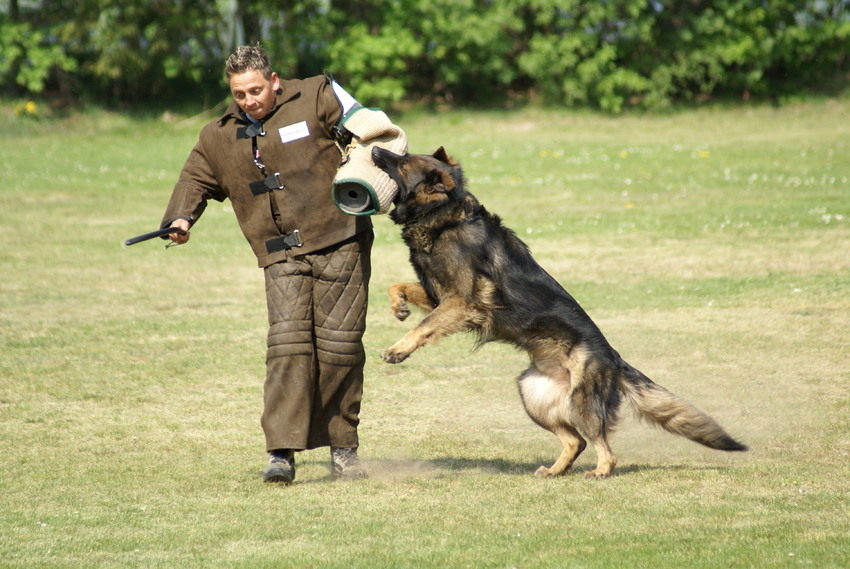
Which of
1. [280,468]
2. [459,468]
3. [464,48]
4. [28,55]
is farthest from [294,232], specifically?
[28,55]

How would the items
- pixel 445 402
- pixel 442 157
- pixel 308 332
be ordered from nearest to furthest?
pixel 308 332, pixel 442 157, pixel 445 402

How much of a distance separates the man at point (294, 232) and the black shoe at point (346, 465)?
0.01 meters

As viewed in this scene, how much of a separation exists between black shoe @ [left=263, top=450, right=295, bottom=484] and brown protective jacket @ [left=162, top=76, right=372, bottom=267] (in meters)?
1.06

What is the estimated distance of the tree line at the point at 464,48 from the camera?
88.6 ft

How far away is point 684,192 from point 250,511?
45.9 feet

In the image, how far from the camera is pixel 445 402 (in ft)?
24.4

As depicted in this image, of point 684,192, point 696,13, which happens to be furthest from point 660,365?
point 696,13

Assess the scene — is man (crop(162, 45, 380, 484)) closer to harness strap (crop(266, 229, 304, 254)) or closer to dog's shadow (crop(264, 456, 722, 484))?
harness strap (crop(266, 229, 304, 254))

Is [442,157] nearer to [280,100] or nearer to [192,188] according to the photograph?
[280,100]

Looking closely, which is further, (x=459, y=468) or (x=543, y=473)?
(x=459, y=468)

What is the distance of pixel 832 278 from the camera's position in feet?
36.7

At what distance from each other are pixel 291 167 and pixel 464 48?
2336 centimetres

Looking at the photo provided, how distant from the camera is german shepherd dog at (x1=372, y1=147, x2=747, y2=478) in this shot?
5531 mm

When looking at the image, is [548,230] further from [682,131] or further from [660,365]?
[682,131]
